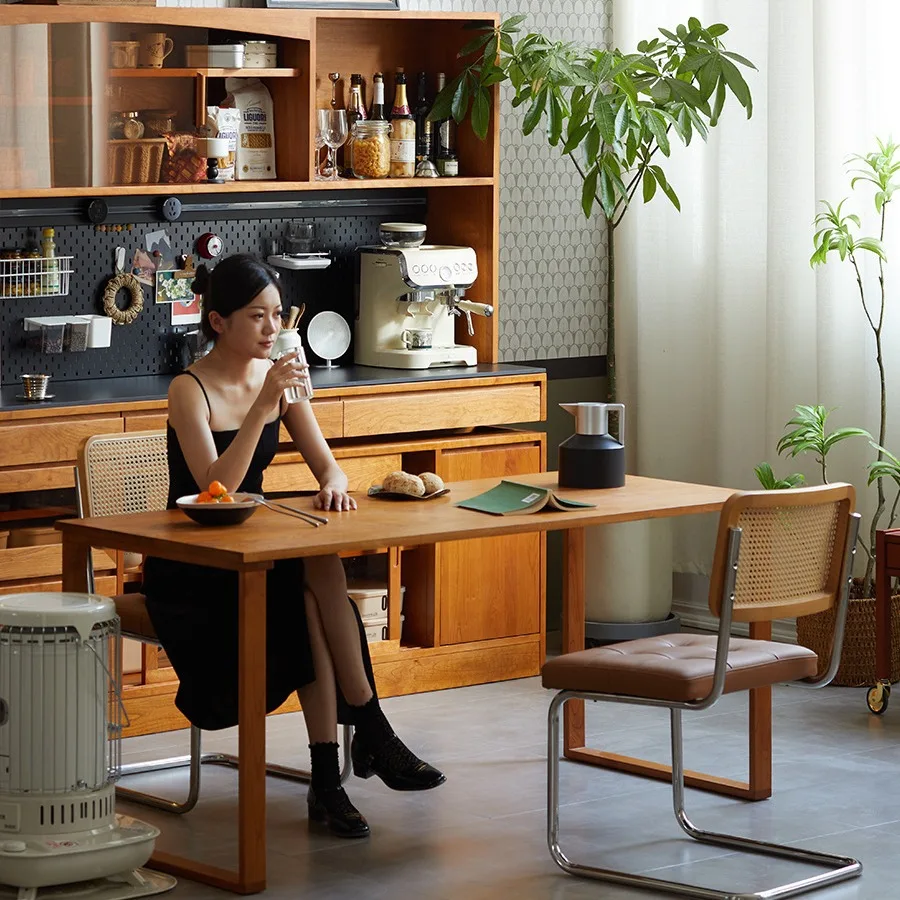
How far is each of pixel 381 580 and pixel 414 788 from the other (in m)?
1.44

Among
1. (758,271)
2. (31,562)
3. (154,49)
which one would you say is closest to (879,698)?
(758,271)

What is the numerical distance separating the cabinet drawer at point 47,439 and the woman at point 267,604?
0.65 m

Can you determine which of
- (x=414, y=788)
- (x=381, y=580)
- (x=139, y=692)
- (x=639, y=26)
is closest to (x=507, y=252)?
(x=639, y=26)

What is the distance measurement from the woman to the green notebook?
299 mm

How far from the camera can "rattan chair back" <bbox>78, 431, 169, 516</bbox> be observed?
4418mm

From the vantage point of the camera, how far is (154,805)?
4.48 metres

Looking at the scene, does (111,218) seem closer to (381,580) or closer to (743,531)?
(381,580)

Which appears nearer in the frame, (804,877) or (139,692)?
(804,877)

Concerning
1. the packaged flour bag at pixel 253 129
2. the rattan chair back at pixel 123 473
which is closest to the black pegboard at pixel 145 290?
the packaged flour bag at pixel 253 129

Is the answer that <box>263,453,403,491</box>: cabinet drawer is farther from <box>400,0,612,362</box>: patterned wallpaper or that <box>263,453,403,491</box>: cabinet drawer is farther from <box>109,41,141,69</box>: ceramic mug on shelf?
<box>109,41,141,69</box>: ceramic mug on shelf

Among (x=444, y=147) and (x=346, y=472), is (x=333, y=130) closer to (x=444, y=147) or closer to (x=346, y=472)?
(x=444, y=147)

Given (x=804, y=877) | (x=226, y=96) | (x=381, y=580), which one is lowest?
(x=804, y=877)

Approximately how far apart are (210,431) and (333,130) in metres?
1.74

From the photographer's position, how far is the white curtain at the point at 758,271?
5.98m
